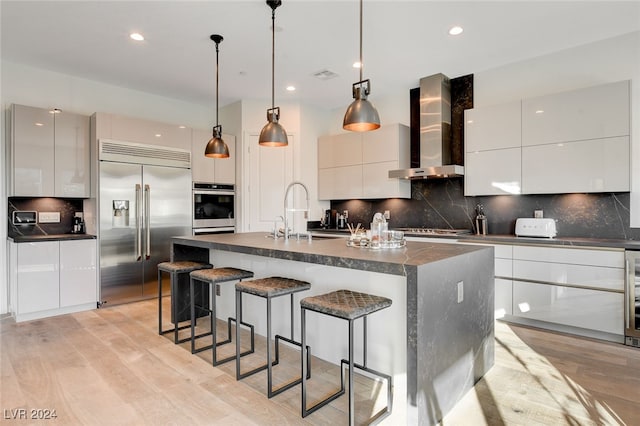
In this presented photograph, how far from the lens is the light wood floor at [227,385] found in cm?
199

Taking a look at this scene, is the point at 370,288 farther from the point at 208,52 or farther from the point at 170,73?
the point at 170,73

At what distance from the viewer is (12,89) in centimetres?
404

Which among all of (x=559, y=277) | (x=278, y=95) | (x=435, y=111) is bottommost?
(x=559, y=277)

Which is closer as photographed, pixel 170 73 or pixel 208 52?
pixel 208 52

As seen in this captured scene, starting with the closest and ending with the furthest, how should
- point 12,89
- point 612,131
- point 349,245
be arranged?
point 349,245 < point 612,131 < point 12,89

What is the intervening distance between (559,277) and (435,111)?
2328 mm

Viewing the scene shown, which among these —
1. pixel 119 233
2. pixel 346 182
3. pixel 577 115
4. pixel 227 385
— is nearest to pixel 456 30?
pixel 577 115

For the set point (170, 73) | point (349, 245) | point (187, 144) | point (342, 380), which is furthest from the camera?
point (187, 144)

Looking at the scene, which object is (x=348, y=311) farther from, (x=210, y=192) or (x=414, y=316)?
(x=210, y=192)

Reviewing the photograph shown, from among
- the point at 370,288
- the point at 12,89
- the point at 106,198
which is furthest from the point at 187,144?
the point at 370,288

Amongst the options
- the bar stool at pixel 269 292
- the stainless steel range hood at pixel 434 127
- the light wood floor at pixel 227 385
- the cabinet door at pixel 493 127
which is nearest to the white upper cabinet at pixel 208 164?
the light wood floor at pixel 227 385

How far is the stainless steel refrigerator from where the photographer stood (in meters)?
4.22

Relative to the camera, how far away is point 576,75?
3672mm

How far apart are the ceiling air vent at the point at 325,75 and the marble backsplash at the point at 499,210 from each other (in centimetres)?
186
